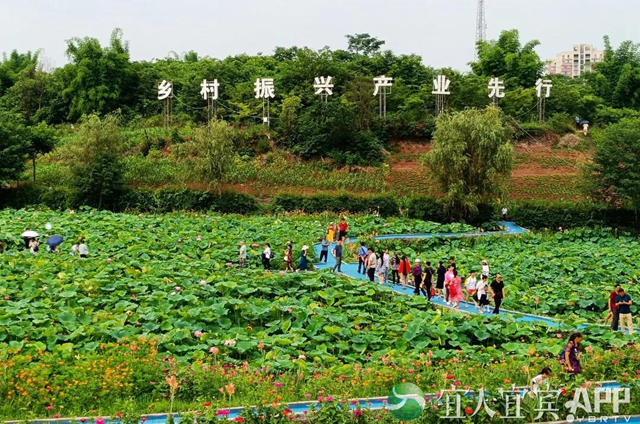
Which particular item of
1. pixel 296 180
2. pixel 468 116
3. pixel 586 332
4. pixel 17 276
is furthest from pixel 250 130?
pixel 586 332

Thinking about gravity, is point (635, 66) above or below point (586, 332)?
above

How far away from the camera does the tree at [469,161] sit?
25781 millimetres

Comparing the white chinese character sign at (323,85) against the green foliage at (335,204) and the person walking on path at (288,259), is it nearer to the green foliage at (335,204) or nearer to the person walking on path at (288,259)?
the green foliage at (335,204)

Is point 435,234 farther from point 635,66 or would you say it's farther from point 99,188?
point 635,66

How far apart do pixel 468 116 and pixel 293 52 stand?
2719cm

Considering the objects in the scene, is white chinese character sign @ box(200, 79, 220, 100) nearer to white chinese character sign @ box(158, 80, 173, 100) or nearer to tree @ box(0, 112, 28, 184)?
white chinese character sign @ box(158, 80, 173, 100)

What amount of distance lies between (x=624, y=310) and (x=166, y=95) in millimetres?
31151

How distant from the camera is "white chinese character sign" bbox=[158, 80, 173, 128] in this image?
124 feet

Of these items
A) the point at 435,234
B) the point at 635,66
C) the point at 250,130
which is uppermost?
the point at 635,66

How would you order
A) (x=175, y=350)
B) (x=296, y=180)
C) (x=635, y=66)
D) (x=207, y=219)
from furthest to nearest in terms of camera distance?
(x=635, y=66) → (x=296, y=180) → (x=207, y=219) → (x=175, y=350)

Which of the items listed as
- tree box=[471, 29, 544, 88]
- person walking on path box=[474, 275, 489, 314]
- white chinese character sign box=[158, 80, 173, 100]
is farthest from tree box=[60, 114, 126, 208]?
tree box=[471, 29, 544, 88]

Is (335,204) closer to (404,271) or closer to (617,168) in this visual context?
(617,168)

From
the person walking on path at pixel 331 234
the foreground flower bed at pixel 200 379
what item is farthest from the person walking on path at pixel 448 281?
the person walking on path at pixel 331 234

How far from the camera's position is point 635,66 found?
4862 cm
